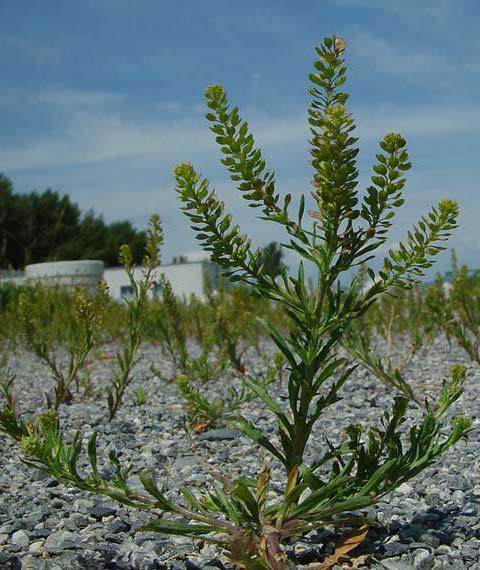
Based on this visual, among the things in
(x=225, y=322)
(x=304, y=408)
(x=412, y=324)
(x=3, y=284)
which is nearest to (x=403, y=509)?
(x=304, y=408)

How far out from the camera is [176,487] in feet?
8.11

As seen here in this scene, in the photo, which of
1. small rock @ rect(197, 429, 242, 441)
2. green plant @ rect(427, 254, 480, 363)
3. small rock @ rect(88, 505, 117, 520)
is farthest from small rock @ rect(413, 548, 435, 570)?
green plant @ rect(427, 254, 480, 363)

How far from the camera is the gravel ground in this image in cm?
188

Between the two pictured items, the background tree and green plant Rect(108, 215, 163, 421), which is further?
the background tree

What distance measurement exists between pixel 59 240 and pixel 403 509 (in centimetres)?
2614

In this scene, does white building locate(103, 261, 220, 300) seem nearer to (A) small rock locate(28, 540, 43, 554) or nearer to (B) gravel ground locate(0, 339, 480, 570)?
(B) gravel ground locate(0, 339, 480, 570)

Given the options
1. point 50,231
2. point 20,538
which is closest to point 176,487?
point 20,538

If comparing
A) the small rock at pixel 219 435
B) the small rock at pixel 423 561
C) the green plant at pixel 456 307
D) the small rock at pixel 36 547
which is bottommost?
the small rock at pixel 36 547

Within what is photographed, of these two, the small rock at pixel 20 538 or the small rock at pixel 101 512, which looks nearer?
the small rock at pixel 20 538

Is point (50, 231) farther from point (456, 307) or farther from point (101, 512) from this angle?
point (101, 512)

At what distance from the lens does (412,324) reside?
5.38 metres

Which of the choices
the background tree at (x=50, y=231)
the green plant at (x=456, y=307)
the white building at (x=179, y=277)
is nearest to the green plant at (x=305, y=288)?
the green plant at (x=456, y=307)

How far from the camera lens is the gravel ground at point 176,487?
1878 millimetres

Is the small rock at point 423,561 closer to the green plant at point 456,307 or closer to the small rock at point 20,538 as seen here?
the small rock at point 20,538
